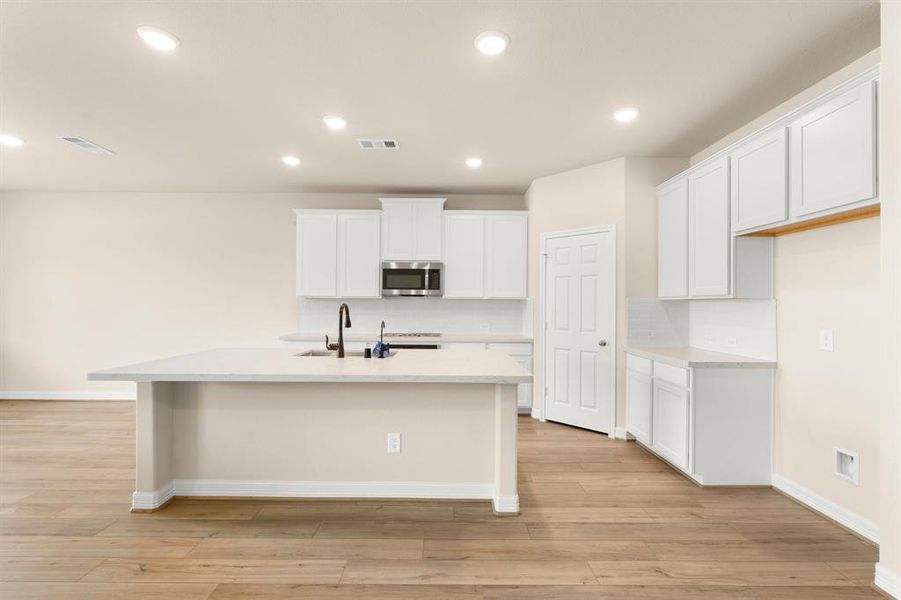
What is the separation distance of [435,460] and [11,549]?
2266 mm

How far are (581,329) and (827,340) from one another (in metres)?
2.10

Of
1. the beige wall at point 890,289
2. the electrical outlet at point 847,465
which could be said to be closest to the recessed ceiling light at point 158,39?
the beige wall at point 890,289

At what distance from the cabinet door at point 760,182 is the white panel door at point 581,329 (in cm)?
133

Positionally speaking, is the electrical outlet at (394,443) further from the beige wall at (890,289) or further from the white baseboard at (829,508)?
the white baseboard at (829,508)

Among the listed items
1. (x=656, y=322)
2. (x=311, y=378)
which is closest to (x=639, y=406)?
(x=656, y=322)

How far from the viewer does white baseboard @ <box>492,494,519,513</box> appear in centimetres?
271

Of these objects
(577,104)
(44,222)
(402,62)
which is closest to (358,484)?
(402,62)

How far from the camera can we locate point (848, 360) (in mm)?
2611

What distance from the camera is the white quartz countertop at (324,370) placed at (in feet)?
8.32

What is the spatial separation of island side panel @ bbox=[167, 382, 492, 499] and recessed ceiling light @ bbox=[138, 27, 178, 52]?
1980mm

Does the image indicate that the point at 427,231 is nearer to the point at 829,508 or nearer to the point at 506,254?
the point at 506,254

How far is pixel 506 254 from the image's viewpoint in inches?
210

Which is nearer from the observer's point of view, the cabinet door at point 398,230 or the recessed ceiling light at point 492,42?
the recessed ceiling light at point 492,42

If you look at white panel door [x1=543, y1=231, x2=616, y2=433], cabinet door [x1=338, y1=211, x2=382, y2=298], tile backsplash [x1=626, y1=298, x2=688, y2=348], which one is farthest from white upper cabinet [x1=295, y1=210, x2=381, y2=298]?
tile backsplash [x1=626, y1=298, x2=688, y2=348]
